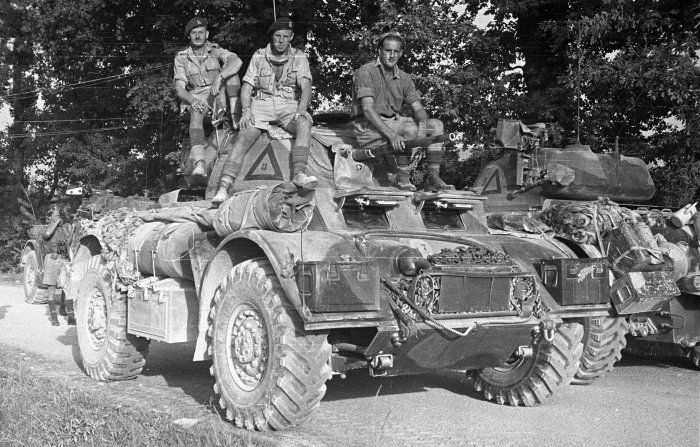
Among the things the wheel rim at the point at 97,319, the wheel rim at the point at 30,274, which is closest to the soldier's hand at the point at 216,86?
the wheel rim at the point at 97,319

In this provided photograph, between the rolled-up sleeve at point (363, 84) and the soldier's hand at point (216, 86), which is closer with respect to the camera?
the rolled-up sleeve at point (363, 84)

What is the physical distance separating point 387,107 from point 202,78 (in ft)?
8.87

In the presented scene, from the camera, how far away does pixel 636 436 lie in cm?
737

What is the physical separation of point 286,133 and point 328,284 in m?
3.37

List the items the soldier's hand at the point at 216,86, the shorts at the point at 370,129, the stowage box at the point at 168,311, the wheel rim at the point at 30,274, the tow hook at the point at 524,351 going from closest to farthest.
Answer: the tow hook at the point at 524,351, the stowage box at the point at 168,311, the shorts at the point at 370,129, the soldier's hand at the point at 216,86, the wheel rim at the point at 30,274

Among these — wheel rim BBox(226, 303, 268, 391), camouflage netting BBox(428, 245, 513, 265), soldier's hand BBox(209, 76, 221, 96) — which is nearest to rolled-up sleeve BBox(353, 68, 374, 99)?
soldier's hand BBox(209, 76, 221, 96)

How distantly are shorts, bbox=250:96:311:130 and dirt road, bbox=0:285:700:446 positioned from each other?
115 inches

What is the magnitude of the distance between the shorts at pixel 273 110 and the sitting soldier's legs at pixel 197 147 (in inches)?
40.6

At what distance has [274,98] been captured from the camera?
380 inches

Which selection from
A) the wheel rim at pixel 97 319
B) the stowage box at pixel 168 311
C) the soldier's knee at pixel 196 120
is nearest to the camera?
the stowage box at pixel 168 311

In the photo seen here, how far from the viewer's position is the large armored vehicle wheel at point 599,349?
9570 millimetres

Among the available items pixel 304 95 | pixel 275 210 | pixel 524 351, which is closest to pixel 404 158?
pixel 304 95

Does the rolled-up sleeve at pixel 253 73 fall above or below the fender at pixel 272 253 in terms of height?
above

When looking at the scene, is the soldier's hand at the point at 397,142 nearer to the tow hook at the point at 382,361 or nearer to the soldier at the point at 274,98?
the soldier at the point at 274,98
